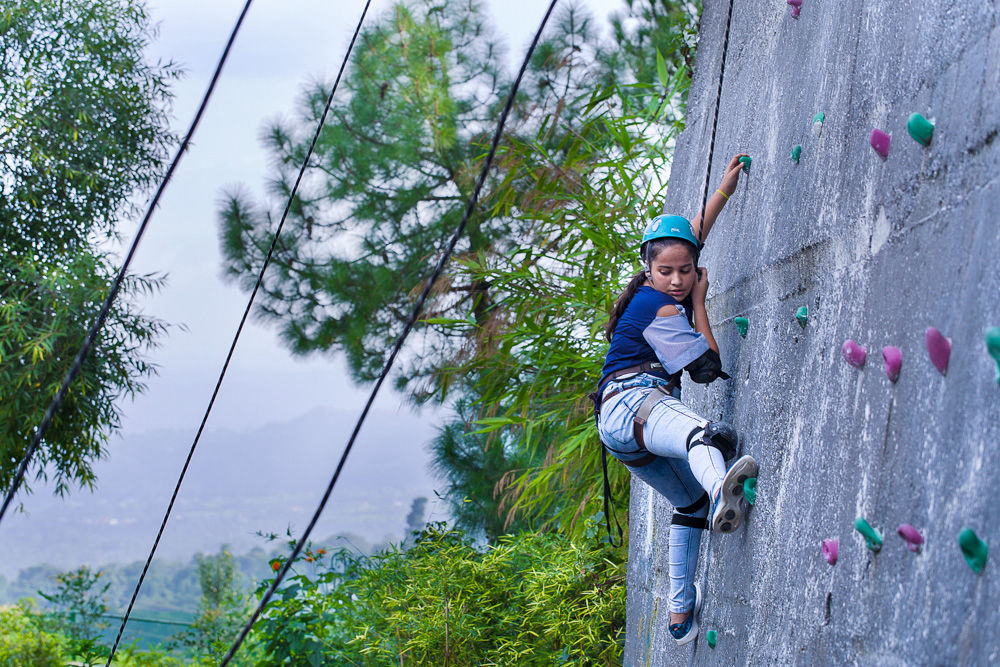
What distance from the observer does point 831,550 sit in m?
1.38

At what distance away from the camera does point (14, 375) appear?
20.9 feet

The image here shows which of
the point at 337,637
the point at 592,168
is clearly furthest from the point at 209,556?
the point at 592,168

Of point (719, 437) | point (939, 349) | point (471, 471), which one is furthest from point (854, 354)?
point (471, 471)

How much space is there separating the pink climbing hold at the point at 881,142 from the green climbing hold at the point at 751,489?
0.67 metres

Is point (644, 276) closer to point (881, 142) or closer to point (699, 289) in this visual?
point (699, 289)

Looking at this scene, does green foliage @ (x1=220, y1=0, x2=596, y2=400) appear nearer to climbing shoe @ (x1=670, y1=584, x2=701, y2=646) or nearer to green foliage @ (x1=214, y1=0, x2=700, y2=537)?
green foliage @ (x1=214, y1=0, x2=700, y2=537)

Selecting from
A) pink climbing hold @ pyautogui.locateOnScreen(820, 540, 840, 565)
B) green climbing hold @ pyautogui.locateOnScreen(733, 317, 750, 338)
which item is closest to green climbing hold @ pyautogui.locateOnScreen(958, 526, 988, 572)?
pink climbing hold @ pyautogui.locateOnScreen(820, 540, 840, 565)

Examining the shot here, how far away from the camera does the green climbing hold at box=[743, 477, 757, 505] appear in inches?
69.5

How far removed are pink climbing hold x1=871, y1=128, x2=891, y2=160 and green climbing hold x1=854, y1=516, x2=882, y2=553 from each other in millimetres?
560

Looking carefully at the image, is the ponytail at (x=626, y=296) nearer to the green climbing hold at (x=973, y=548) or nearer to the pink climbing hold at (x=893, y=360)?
the pink climbing hold at (x=893, y=360)

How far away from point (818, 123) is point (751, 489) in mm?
708

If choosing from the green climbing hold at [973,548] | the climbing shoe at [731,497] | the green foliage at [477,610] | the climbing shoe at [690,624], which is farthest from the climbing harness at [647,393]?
the green foliage at [477,610]

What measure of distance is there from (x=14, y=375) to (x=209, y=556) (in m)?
2.23

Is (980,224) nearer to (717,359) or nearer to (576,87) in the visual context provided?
(717,359)
